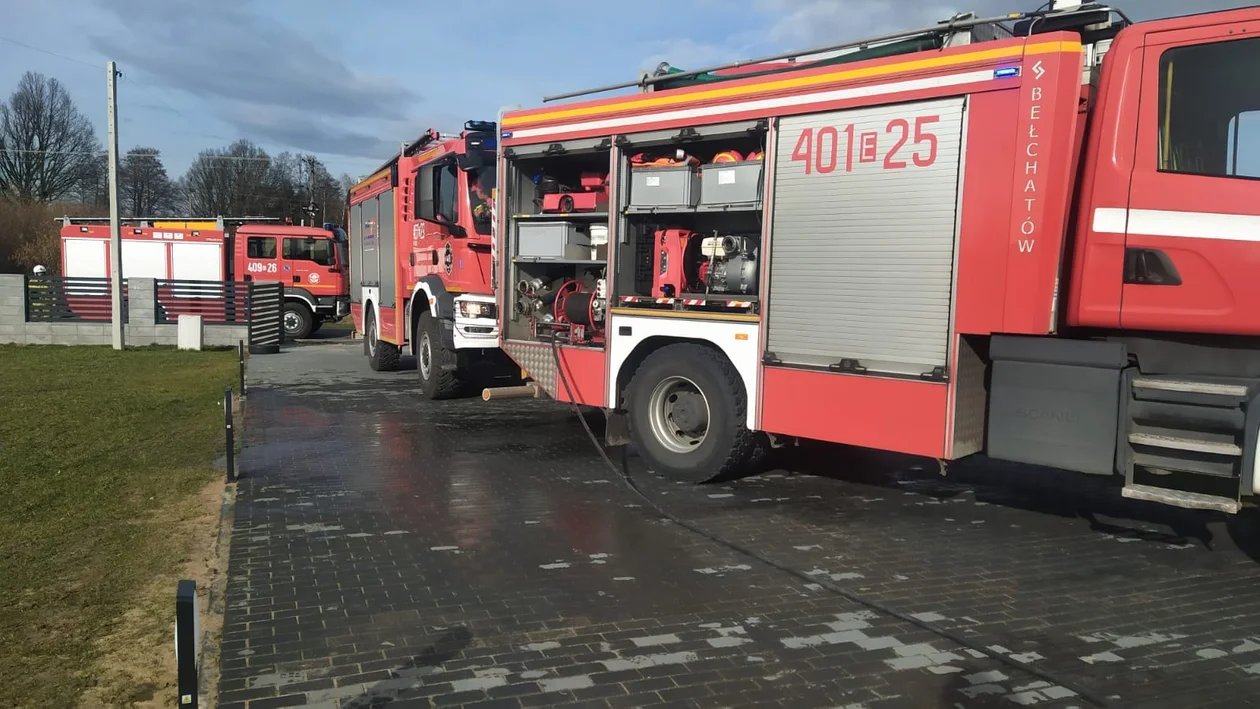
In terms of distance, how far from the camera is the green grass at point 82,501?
4.24m

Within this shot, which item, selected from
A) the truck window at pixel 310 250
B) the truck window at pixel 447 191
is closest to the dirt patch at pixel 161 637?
the truck window at pixel 447 191

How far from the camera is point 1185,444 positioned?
5.02 metres

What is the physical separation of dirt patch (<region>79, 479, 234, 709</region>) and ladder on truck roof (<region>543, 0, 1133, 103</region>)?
16.5ft

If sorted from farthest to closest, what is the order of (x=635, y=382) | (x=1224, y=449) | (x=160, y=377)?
(x=160, y=377) < (x=635, y=382) < (x=1224, y=449)

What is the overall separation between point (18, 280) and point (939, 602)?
21.2 m

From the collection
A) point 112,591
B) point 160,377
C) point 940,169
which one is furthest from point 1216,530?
point 160,377

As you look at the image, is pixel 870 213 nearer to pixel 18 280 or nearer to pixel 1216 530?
pixel 1216 530

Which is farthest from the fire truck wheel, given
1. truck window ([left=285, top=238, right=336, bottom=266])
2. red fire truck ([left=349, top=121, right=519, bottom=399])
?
red fire truck ([left=349, top=121, right=519, bottom=399])

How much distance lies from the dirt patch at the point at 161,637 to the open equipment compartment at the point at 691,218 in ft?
12.3

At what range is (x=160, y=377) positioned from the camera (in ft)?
47.4

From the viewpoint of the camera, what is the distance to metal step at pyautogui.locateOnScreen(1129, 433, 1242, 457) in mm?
4879

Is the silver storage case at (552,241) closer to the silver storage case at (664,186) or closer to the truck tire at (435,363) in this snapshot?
the silver storage case at (664,186)

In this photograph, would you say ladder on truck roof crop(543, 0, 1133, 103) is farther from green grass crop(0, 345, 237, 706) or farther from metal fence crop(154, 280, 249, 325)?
metal fence crop(154, 280, 249, 325)

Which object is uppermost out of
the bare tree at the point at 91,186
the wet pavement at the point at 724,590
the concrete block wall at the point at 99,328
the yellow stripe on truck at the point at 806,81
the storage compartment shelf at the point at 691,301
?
the bare tree at the point at 91,186
